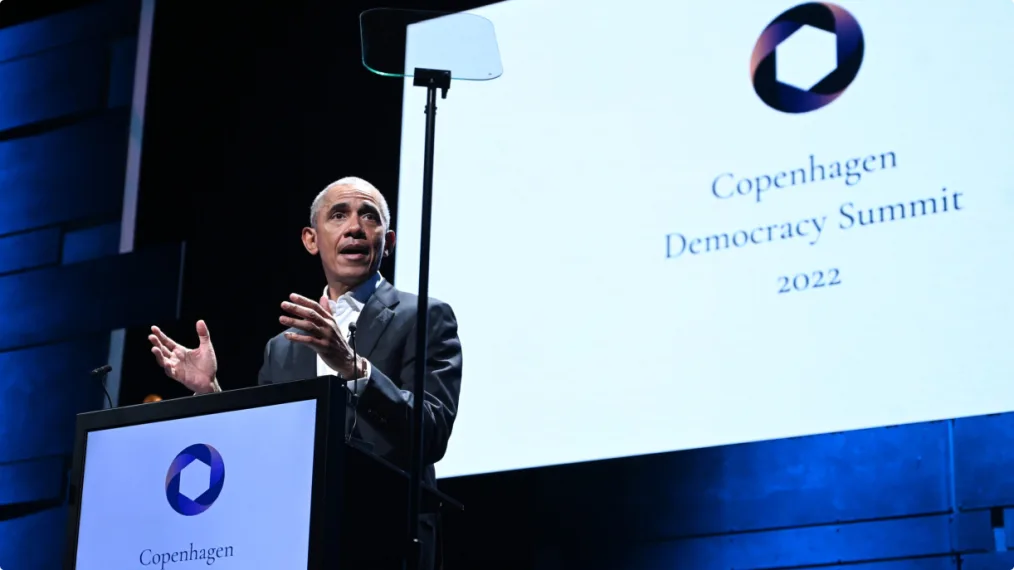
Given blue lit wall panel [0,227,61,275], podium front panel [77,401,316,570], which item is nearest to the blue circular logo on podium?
podium front panel [77,401,316,570]

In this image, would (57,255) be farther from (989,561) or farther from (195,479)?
(989,561)

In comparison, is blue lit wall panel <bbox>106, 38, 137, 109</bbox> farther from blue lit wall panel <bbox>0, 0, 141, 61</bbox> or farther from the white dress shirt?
the white dress shirt

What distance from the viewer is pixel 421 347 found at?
1935 millimetres

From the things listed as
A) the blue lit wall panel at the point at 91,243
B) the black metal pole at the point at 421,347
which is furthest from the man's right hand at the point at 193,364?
the blue lit wall panel at the point at 91,243

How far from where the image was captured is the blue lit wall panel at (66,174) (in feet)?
15.1

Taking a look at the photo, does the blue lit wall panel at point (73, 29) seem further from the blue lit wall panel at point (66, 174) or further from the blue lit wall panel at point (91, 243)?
the blue lit wall panel at point (91, 243)

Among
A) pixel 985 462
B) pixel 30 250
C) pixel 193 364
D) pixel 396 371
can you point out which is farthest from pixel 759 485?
pixel 30 250

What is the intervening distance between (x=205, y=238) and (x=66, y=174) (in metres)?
0.65

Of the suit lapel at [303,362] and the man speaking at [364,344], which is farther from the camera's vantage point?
the suit lapel at [303,362]

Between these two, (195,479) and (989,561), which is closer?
(195,479)

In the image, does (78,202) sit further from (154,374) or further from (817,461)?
(817,461)

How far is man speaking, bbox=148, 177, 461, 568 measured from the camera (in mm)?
2035

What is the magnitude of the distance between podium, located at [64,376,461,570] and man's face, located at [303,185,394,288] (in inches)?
25.3

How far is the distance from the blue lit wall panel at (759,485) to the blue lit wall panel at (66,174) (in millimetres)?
2012
